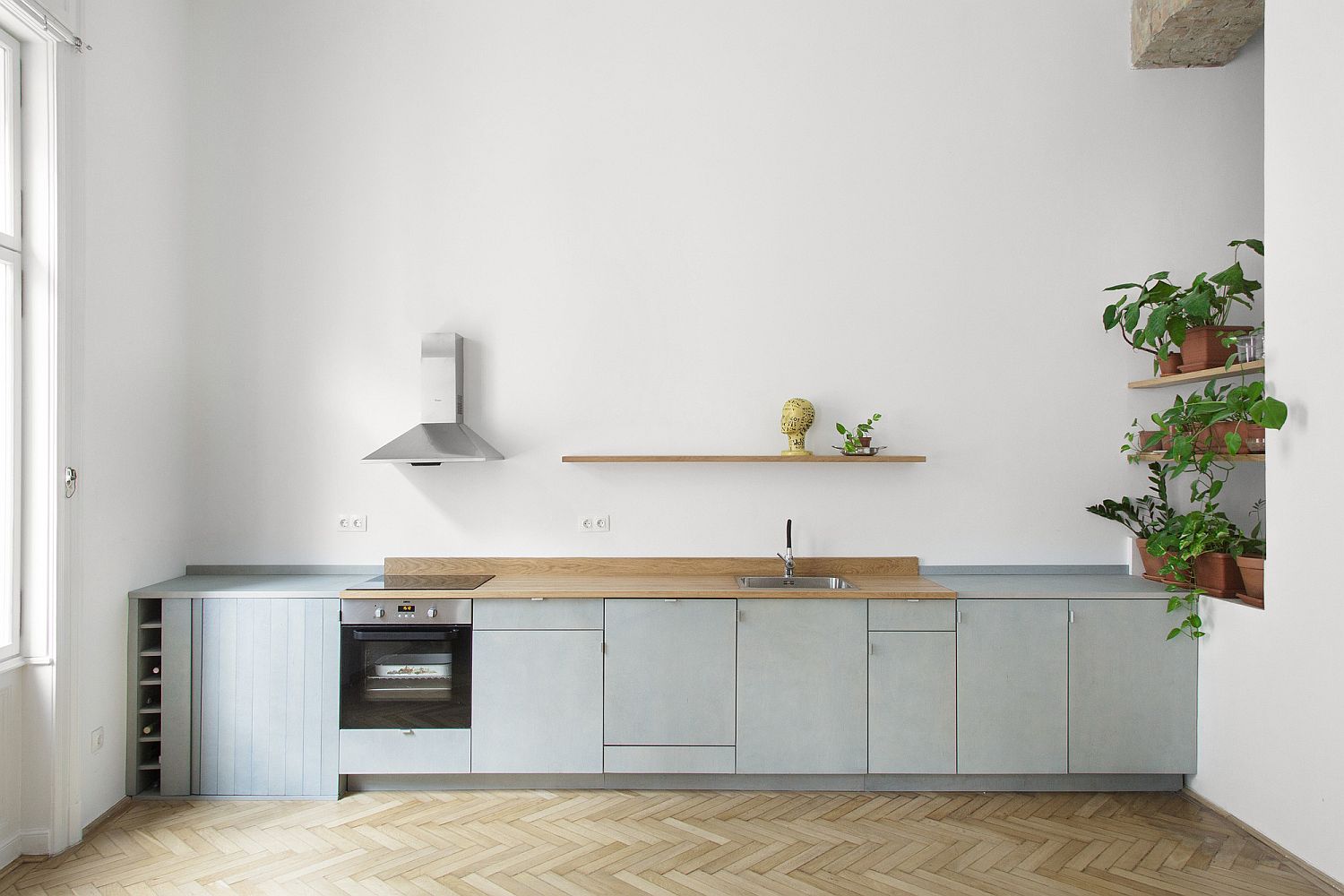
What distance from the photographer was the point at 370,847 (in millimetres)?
2783

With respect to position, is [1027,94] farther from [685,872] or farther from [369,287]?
[685,872]

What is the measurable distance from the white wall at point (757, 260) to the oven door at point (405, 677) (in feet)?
1.93

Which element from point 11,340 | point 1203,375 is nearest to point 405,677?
point 11,340

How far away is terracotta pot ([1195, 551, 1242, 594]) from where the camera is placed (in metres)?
3.04

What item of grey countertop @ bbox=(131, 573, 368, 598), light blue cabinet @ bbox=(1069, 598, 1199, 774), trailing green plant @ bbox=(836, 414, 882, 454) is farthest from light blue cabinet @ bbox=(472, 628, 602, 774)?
light blue cabinet @ bbox=(1069, 598, 1199, 774)

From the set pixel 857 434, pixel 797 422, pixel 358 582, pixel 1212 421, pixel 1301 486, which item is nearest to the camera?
pixel 1301 486

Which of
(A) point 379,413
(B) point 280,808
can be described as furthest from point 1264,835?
(A) point 379,413

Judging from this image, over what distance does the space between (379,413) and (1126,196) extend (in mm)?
3576

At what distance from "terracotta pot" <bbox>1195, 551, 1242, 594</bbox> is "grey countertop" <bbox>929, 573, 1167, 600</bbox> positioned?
0.18m

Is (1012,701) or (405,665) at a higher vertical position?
(405,665)

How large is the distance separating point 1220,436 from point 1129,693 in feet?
3.55

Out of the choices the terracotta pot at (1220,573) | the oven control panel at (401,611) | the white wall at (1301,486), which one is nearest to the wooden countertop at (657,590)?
the oven control panel at (401,611)

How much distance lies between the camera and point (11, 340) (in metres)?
2.69

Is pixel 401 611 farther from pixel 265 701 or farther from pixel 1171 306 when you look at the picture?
pixel 1171 306
